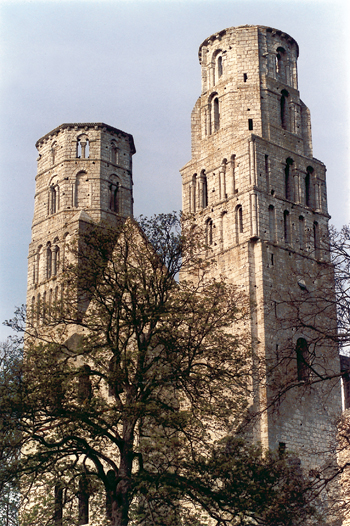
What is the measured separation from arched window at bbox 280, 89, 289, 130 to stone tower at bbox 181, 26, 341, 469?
5cm

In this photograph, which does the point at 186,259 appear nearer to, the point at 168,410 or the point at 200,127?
the point at 168,410

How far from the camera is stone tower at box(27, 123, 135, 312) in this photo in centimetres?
4431

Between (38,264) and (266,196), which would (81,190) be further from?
(266,196)

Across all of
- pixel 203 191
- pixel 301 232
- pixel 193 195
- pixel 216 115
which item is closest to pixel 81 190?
pixel 193 195

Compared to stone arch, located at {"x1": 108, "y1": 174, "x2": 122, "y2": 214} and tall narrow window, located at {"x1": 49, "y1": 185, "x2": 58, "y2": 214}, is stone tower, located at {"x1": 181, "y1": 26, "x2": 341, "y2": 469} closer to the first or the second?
stone arch, located at {"x1": 108, "y1": 174, "x2": 122, "y2": 214}

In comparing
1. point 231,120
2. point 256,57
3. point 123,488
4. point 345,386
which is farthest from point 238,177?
point 123,488

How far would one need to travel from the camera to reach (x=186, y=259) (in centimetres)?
2386

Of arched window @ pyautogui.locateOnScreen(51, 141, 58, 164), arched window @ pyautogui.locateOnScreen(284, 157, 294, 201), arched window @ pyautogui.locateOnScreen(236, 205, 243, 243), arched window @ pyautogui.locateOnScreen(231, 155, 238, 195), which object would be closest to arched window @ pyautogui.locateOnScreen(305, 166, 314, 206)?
arched window @ pyautogui.locateOnScreen(284, 157, 294, 201)

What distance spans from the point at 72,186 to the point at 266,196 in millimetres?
14799

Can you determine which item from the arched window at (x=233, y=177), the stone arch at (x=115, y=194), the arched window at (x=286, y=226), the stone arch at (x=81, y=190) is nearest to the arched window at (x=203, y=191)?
the arched window at (x=233, y=177)

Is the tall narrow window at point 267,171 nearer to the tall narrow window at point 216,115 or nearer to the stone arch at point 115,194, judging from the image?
the tall narrow window at point 216,115

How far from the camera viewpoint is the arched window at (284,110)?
122ft

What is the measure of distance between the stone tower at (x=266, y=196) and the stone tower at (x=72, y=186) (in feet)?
28.4

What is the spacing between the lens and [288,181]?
3628cm
